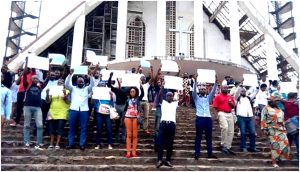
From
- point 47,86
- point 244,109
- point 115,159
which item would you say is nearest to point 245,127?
point 244,109

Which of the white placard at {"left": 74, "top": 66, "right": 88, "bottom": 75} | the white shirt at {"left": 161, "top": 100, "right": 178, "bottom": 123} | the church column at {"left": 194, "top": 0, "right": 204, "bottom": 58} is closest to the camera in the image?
the white shirt at {"left": 161, "top": 100, "right": 178, "bottom": 123}

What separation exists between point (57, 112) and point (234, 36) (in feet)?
49.4

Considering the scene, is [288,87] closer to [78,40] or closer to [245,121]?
[245,121]

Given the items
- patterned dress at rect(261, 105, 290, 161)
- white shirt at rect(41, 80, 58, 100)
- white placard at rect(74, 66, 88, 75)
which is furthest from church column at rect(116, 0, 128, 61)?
patterned dress at rect(261, 105, 290, 161)

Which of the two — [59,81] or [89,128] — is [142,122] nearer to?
[89,128]

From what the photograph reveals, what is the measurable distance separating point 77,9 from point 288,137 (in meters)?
15.3

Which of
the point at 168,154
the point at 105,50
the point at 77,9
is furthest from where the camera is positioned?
the point at 105,50

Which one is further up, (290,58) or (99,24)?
(99,24)

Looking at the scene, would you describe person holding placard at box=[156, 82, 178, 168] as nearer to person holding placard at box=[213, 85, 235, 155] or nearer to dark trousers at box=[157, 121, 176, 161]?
dark trousers at box=[157, 121, 176, 161]

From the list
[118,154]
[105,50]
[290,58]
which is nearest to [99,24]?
[105,50]

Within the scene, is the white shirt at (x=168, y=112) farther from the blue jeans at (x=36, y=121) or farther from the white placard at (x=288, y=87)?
the white placard at (x=288, y=87)

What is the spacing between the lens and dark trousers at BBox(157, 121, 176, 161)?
291 inches

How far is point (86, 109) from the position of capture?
831 cm

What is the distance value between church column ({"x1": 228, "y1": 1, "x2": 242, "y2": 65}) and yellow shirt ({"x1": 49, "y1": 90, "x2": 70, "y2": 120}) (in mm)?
13931
